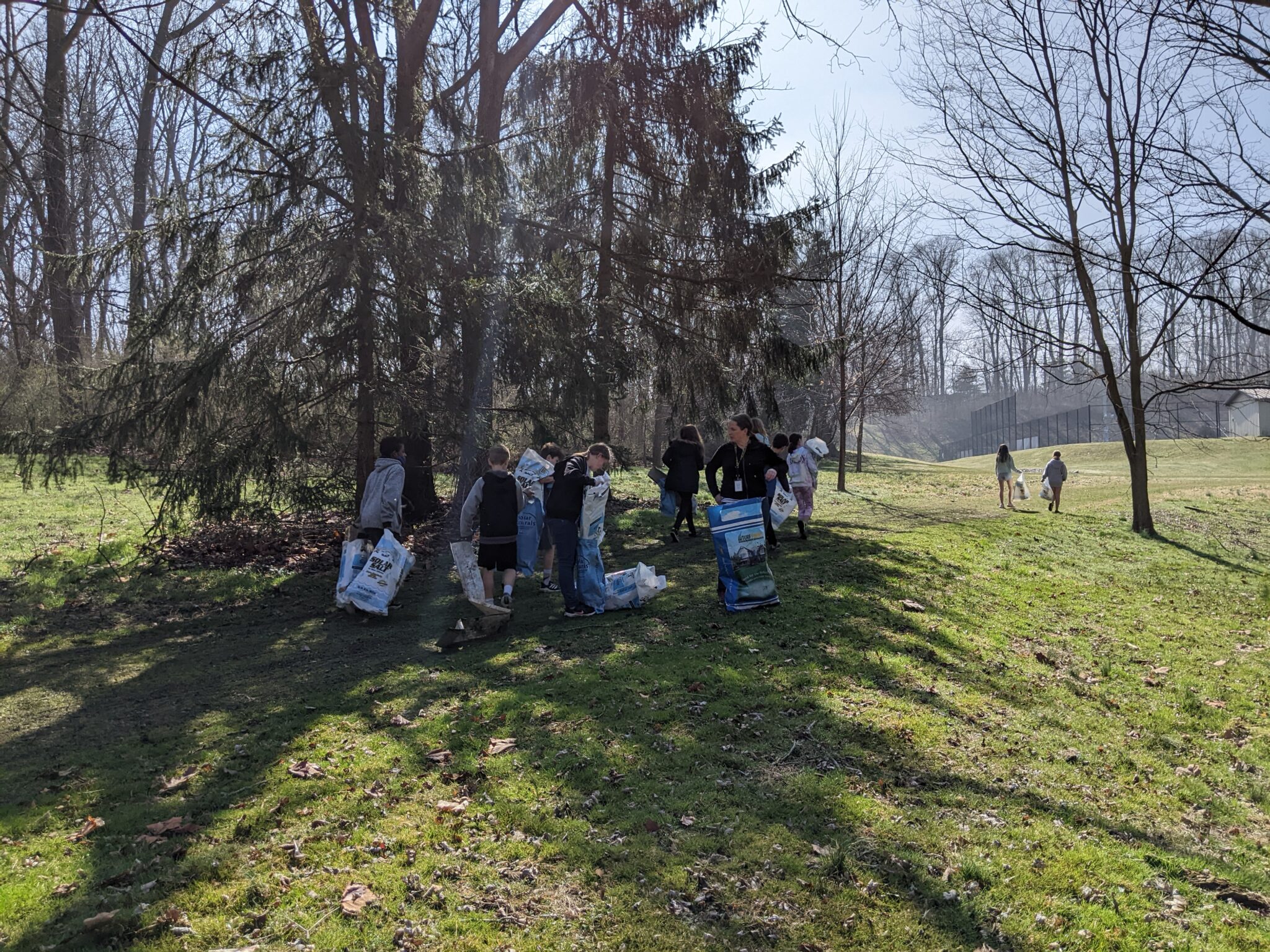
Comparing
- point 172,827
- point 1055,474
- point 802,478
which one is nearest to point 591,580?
point 172,827

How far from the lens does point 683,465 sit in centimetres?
1275

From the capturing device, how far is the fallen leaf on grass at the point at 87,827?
4.46m

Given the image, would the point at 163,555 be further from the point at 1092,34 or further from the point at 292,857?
the point at 1092,34

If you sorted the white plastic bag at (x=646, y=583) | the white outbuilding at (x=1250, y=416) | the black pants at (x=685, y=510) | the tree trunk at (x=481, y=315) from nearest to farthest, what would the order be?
the white plastic bag at (x=646, y=583), the tree trunk at (x=481, y=315), the black pants at (x=685, y=510), the white outbuilding at (x=1250, y=416)

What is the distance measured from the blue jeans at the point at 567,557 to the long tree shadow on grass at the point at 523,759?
0.39 meters

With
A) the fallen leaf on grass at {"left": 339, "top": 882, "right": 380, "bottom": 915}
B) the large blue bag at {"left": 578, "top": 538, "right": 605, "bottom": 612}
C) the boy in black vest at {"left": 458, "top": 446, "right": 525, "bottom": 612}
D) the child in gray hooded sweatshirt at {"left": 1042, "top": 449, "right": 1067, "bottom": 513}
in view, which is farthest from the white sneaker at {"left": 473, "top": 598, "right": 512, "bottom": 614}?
the child in gray hooded sweatshirt at {"left": 1042, "top": 449, "right": 1067, "bottom": 513}

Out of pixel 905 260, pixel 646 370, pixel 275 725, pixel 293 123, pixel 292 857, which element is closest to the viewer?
pixel 292 857

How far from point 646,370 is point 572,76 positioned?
5.52 meters

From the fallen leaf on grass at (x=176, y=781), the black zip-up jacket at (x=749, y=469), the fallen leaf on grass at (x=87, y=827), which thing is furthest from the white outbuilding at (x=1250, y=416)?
the fallen leaf on grass at (x=87, y=827)

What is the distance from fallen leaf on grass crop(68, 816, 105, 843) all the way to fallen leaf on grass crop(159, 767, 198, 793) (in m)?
0.41

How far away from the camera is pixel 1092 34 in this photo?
36.6 feet

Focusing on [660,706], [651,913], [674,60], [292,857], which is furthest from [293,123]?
[651,913]

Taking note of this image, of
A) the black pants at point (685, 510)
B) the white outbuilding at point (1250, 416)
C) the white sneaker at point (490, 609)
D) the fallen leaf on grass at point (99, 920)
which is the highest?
the white outbuilding at point (1250, 416)

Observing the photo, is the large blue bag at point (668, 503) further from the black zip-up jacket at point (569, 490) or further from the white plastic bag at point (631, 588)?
the black zip-up jacket at point (569, 490)
